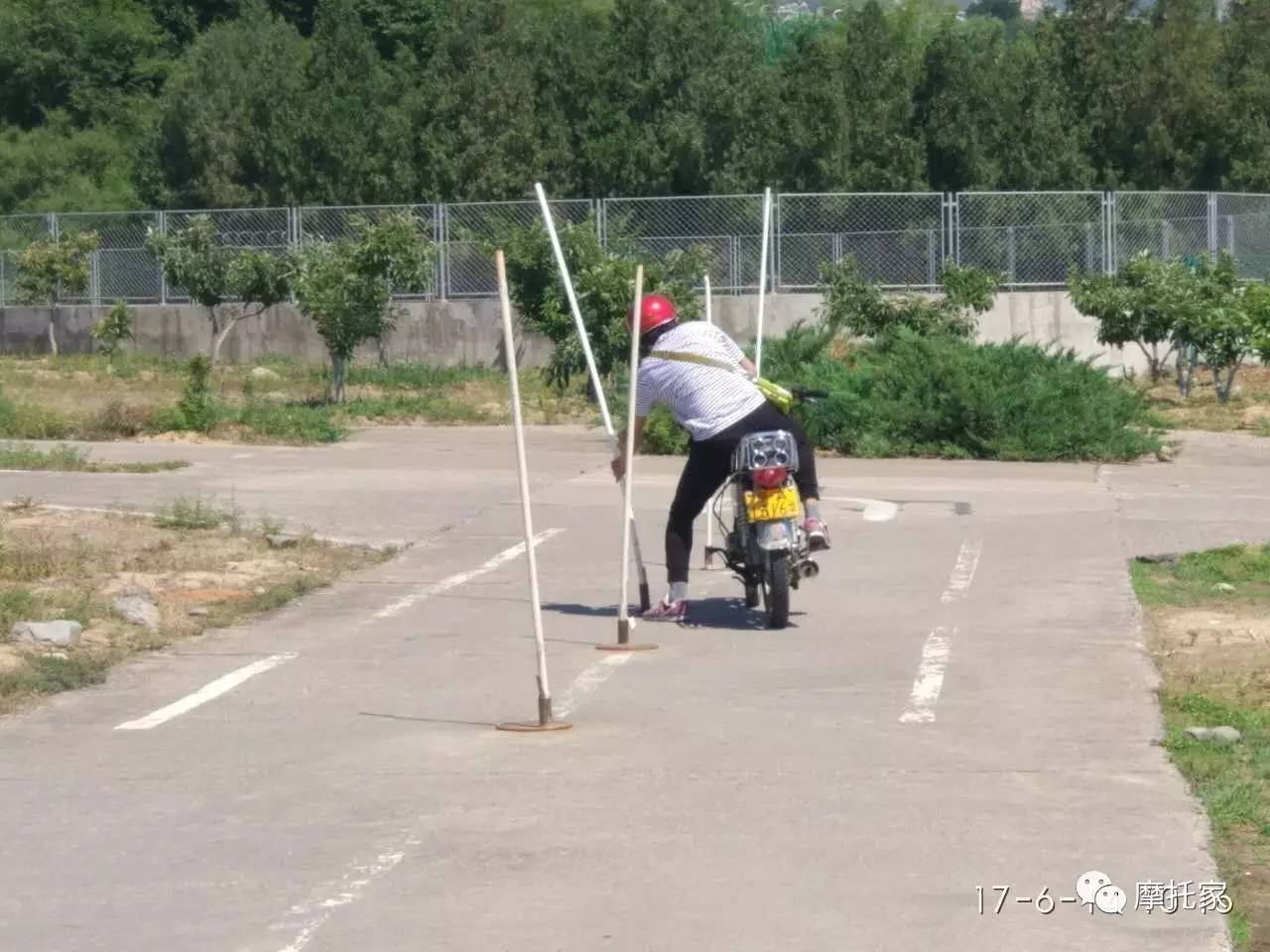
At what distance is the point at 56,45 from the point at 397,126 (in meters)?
21.5

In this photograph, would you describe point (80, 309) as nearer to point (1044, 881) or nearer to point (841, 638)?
point (841, 638)

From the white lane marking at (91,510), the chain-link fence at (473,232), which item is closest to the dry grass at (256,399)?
the chain-link fence at (473,232)

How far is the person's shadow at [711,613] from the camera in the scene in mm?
10227

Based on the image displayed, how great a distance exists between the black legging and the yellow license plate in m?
0.29

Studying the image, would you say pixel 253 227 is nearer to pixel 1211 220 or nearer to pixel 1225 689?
pixel 1211 220

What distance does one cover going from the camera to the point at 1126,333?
26.1 m

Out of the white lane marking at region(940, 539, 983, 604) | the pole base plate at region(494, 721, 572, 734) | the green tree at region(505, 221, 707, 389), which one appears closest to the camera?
the pole base plate at region(494, 721, 572, 734)

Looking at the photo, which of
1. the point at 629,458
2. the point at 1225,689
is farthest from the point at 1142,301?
the point at 1225,689

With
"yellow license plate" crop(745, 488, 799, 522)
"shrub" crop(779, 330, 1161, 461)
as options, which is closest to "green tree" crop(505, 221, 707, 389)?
"shrub" crop(779, 330, 1161, 461)

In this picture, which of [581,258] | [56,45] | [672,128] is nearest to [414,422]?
[581,258]

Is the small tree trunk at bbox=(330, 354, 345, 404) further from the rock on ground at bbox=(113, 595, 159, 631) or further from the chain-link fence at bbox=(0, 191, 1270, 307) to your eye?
the rock on ground at bbox=(113, 595, 159, 631)

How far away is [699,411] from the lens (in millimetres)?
9938

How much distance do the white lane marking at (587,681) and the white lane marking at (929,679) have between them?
55.0 inches

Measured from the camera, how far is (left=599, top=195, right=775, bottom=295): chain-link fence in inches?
1303
